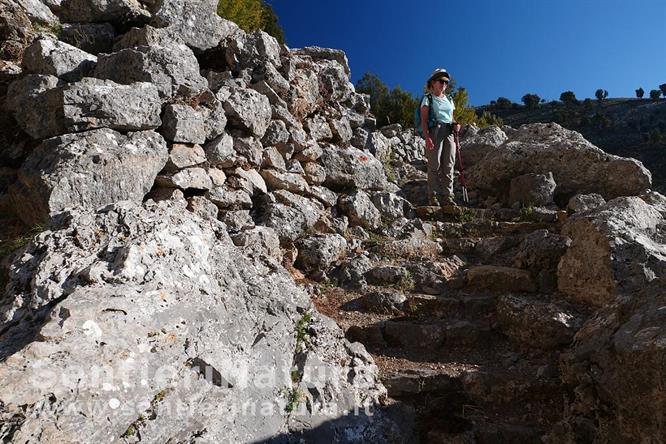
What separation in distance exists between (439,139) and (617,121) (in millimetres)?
47970

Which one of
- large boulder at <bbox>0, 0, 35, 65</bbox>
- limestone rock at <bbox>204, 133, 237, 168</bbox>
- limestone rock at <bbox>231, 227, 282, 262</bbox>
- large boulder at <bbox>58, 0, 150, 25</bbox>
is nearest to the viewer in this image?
limestone rock at <bbox>231, 227, 282, 262</bbox>

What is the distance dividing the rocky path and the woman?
179 cm

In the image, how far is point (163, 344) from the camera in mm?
2875

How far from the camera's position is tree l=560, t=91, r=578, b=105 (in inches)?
2229

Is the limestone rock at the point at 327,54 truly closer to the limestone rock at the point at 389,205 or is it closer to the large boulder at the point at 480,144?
the large boulder at the point at 480,144

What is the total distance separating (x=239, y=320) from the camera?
11.5 ft

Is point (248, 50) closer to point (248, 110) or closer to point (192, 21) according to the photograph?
point (192, 21)

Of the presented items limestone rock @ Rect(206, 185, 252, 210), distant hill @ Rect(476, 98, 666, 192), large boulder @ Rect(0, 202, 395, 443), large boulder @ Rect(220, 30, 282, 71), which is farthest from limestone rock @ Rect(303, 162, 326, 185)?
distant hill @ Rect(476, 98, 666, 192)

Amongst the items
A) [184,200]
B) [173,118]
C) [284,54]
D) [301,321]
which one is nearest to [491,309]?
[301,321]

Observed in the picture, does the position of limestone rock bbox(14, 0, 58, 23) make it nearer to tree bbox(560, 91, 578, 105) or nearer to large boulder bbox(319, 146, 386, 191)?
large boulder bbox(319, 146, 386, 191)

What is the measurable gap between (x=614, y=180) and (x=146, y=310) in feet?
28.2

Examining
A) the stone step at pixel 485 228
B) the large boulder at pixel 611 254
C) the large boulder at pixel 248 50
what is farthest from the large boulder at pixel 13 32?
the large boulder at pixel 611 254

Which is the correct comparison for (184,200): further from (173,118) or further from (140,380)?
(140,380)

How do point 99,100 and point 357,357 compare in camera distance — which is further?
point 99,100
